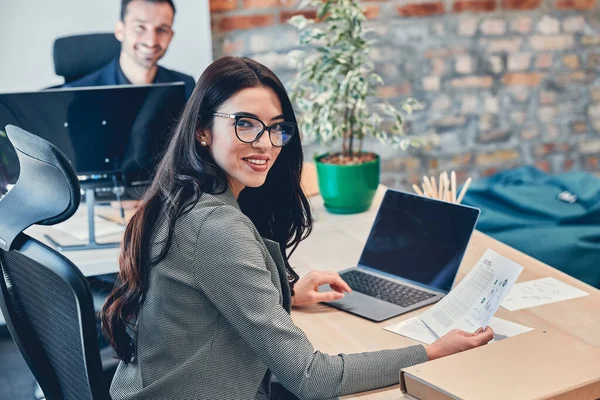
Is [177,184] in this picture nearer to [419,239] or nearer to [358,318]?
[358,318]

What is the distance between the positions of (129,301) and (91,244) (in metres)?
0.89

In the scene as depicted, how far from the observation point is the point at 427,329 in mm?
1676

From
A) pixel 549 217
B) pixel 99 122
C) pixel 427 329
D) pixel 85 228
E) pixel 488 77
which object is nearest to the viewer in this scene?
pixel 427 329

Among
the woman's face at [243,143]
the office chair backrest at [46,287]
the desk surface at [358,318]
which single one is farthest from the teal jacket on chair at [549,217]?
the office chair backrest at [46,287]

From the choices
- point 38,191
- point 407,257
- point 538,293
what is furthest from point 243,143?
point 538,293

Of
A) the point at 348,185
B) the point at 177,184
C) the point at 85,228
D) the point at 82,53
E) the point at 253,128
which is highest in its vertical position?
the point at 82,53

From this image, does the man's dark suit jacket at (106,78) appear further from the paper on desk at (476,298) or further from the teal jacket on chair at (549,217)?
the paper on desk at (476,298)

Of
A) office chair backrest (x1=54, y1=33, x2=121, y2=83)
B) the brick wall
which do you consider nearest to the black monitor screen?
office chair backrest (x1=54, y1=33, x2=121, y2=83)

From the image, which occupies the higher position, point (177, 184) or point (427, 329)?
point (177, 184)

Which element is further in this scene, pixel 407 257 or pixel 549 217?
pixel 549 217

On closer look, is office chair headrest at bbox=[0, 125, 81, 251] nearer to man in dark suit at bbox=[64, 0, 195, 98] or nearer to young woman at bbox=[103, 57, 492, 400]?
young woman at bbox=[103, 57, 492, 400]

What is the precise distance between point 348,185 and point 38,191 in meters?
1.34

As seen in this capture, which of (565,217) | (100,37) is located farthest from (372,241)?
(100,37)

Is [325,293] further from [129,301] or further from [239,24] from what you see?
[239,24]
